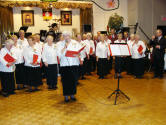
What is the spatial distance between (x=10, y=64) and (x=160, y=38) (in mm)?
5117

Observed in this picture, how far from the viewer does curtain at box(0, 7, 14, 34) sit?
10.5 meters

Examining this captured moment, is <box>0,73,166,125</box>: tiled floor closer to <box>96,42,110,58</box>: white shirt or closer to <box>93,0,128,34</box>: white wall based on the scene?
<box>96,42,110,58</box>: white shirt

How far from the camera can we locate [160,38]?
6.90 m

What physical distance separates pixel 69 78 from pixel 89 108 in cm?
83

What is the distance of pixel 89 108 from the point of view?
13.6 feet

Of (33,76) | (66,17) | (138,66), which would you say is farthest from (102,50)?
(66,17)

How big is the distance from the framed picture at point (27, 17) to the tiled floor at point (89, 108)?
24.0ft

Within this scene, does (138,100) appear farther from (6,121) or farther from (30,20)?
(30,20)

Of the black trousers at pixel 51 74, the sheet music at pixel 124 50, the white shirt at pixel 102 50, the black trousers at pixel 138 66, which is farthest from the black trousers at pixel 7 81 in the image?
the black trousers at pixel 138 66

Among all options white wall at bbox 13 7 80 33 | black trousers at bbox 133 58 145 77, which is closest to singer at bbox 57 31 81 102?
black trousers at bbox 133 58 145 77

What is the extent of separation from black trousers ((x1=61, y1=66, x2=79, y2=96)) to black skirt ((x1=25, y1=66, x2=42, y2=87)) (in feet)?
4.35

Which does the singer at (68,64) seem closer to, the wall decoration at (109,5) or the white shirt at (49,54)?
the white shirt at (49,54)

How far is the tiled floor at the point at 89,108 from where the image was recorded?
3.52 m

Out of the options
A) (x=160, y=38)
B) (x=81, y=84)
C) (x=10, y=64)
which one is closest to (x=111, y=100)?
(x=81, y=84)
